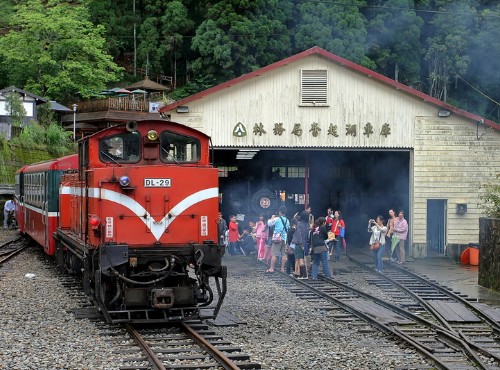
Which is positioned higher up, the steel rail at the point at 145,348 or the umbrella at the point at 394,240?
the umbrella at the point at 394,240

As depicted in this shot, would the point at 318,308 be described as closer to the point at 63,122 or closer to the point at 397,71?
the point at 397,71

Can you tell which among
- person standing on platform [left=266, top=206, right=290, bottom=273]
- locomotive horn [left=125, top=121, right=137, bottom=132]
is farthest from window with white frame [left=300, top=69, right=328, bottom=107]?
locomotive horn [left=125, top=121, right=137, bottom=132]

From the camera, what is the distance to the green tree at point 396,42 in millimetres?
55469

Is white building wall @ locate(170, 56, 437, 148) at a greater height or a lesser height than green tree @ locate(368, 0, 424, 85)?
lesser

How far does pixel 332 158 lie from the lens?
102 ft

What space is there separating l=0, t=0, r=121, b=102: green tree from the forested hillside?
8 centimetres

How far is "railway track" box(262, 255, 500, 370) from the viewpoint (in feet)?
35.6

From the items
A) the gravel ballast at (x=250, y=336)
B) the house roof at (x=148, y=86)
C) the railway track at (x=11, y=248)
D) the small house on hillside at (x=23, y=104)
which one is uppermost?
the house roof at (x=148, y=86)

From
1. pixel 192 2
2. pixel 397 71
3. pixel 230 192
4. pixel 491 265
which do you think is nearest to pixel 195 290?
pixel 491 265

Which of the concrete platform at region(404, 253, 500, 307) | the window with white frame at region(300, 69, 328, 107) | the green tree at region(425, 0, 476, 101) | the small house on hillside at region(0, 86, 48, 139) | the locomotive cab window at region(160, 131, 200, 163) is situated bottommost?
the concrete platform at region(404, 253, 500, 307)

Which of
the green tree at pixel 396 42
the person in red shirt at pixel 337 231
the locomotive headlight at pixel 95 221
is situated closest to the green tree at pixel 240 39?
the green tree at pixel 396 42

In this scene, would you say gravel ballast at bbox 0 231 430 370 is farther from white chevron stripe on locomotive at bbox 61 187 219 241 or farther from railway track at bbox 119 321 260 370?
white chevron stripe on locomotive at bbox 61 187 219 241

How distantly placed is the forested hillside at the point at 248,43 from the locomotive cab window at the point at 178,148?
40379 mm

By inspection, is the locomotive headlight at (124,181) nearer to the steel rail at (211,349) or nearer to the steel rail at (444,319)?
the steel rail at (211,349)
